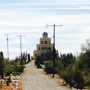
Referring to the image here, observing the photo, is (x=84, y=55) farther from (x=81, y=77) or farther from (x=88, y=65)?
(x=81, y=77)

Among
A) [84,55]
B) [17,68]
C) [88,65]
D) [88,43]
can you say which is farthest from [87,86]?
[17,68]

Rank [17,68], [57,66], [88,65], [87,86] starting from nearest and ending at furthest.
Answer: [87,86], [88,65], [57,66], [17,68]

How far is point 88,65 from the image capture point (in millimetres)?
48656

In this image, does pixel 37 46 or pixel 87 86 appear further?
pixel 37 46

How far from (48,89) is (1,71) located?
75.7 ft

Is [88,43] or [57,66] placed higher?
[88,43]

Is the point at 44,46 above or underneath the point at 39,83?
above

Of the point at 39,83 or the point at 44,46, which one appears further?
the point at 44,46

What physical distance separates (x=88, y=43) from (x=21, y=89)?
26.0 meters

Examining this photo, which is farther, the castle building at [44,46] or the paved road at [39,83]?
the castle building at [44,46]

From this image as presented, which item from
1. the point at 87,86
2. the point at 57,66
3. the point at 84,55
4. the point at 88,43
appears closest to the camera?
the point at 87,86

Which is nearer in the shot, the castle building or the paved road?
the paved road

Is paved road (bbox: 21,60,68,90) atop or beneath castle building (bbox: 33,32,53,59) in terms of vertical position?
beneath

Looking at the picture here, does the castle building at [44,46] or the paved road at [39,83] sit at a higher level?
the castle building at [44,46]
